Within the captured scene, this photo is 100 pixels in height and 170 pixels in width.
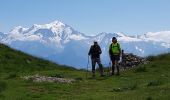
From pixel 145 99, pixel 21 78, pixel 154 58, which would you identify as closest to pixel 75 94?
pixel 145 99

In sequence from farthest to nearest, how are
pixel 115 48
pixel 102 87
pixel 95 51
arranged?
pixel 115 48
pixel 95 51
pixel 102 87

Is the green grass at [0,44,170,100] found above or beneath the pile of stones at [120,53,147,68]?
beneath

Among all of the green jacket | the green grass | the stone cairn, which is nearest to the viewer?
the green grass

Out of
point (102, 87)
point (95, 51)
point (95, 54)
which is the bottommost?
point (102, 87)

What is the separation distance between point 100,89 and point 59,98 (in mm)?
5200

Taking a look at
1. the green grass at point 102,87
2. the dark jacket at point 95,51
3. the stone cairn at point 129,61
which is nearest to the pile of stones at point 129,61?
the stone cairn at point 129,61

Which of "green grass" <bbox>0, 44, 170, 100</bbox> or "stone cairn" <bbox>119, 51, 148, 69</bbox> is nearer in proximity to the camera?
"green grass" <bbox>0, 44, 170, 100</bbox>

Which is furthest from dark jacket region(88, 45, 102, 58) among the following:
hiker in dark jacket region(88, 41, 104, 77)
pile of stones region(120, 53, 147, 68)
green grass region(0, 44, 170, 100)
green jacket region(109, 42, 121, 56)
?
pile of stones region(120, 53, 147, 68)

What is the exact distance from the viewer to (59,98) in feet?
90.6

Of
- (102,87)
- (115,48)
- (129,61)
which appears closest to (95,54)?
(115,48)

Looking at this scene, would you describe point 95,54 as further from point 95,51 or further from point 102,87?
point 102,87

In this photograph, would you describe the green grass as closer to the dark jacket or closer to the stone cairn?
the stone cairn

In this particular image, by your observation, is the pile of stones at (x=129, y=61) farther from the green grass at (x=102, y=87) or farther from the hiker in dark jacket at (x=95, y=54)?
the hiker in dark jacket at (x=95, y=54)

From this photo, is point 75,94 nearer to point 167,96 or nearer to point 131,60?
point 167,96
